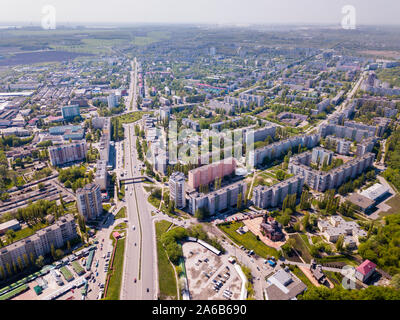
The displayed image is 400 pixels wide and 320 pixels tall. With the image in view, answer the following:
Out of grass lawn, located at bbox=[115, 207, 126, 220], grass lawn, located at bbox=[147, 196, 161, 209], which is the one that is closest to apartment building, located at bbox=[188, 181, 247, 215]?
grass lawn, located at bbox=[147, 196, 161, 209]

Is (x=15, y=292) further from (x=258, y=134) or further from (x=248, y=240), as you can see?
(x=258, y=134)

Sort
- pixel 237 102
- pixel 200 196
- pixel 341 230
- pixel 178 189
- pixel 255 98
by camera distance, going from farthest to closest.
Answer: pixel 255 98 → pixel 237 102 → pixel 178 189 → pixel 200 196 → pixel 341 230

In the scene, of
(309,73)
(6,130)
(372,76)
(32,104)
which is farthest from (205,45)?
(6,130)

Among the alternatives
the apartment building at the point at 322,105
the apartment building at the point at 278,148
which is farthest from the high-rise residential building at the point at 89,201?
the apartment building at the point at 322,105

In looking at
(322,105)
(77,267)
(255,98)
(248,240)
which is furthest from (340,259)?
(255,98)

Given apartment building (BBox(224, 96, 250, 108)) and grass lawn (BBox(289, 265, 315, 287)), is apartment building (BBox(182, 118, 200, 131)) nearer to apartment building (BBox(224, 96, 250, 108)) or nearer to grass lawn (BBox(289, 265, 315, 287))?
apartment building (BBox(224, 96, 250, 108))

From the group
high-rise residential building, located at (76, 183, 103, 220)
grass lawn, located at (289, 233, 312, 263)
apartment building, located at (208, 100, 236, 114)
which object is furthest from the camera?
apartment building, located at (208, 100, 236, 114)
